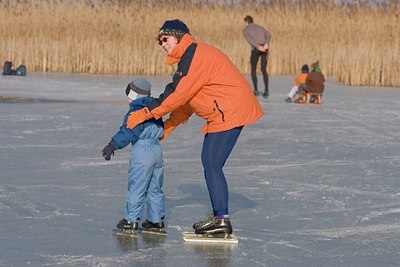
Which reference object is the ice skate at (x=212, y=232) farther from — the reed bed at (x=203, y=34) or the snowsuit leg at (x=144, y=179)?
the reed bed at (x=203, y=34)

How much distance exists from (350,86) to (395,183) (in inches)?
406

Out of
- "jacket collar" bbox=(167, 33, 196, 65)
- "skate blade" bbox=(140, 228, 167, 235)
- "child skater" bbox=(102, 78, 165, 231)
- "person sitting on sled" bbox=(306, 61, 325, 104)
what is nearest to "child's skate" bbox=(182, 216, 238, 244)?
"skate blade" bbox=(140, 228, 167, 235)

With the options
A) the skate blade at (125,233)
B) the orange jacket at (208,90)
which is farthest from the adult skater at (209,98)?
the skate blade at (125,233)

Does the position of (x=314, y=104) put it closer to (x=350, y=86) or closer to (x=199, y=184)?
(x=350, y=86)

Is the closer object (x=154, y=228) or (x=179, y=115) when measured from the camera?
(x=154, y=228)

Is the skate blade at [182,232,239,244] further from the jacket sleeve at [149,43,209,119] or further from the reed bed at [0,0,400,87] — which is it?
the reed bed at [0,0,400,87]

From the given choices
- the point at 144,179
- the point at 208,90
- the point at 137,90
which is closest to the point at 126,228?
the point at 144,179

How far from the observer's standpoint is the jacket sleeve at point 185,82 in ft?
17.7

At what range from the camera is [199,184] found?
7.41 meters

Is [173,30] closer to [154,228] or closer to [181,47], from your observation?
[181,47]

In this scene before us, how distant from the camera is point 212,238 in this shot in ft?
18.5

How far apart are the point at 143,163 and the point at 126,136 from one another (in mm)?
180

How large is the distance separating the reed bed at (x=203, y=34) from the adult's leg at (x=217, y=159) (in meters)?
12.2

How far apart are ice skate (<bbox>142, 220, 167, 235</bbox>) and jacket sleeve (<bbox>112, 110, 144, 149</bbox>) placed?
1.59 ft
